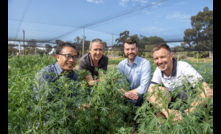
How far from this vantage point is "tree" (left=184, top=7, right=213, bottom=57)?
6.91 metres

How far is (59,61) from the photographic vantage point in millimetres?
1996

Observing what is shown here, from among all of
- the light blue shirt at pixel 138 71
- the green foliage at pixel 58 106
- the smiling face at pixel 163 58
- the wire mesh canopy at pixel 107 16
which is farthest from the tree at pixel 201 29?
the green foliage at pixel 58 106

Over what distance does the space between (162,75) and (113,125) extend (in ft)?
4.02

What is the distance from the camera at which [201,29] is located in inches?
287

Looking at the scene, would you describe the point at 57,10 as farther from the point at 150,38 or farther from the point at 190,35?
the point at 190,35

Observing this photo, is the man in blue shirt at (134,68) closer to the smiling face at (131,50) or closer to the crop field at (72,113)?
the smiling face at (131,50)

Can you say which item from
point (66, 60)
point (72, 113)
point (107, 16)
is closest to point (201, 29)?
point (107, 16)

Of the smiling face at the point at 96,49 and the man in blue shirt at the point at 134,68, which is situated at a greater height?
the smiling face at the point at 96,49

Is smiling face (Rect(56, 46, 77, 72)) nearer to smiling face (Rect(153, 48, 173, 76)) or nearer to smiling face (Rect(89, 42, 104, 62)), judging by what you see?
smiling face (Rect(89, 42, 104, 62))

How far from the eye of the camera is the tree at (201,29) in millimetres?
6909

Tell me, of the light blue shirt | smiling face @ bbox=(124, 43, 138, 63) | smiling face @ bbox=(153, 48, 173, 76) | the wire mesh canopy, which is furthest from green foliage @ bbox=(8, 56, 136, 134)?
the wire mesh canopy
